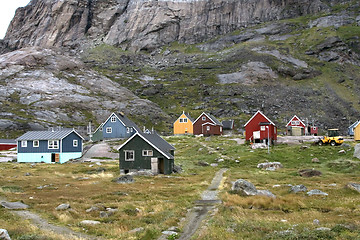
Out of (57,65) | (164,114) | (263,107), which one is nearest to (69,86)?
(57,65)

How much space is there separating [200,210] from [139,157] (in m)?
24.7

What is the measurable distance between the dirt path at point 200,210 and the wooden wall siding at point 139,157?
11.9m

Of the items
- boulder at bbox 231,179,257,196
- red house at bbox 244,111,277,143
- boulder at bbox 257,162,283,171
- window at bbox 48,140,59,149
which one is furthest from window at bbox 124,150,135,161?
red house at bbox 244,111,277,143

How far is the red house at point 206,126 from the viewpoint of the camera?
106m

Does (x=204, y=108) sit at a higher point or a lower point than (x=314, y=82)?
lower

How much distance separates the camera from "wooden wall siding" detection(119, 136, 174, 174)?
46875 millimetres

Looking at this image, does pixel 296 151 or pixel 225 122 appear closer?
pixel 296 151

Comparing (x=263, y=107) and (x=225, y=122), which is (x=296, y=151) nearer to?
(x=225, y=122)

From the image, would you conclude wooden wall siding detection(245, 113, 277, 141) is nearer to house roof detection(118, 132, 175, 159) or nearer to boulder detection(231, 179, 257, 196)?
house roof detection(118, 132, 175, 159)

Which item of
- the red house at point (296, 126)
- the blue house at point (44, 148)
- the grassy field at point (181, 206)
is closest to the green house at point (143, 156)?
the grassy field at point (181, 206)

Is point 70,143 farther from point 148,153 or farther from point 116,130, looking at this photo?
point 116,130

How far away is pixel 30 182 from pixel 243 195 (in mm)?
23687

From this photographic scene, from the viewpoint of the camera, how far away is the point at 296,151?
59781 mm

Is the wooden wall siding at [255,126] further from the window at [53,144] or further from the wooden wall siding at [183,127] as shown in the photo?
the window at [53,144]
